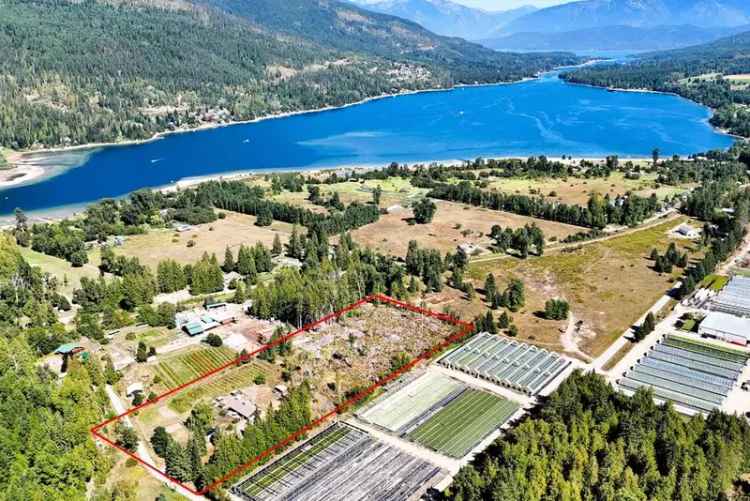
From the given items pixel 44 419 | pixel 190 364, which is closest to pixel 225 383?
pixel 190 364

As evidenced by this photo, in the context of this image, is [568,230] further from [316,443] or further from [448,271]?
[316,443]

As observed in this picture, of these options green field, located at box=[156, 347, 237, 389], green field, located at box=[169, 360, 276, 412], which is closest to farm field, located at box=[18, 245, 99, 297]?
green field, located at box=[156, 347, 237, 389]

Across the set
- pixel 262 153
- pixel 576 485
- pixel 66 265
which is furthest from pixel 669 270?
pixel 262 153

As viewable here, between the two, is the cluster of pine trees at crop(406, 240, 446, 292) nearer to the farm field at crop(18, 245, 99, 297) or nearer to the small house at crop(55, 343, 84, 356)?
the small house at crop(55, 343, 84, 356)

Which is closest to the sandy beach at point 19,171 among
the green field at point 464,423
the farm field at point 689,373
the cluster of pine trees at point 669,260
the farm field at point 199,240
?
the farm field at point 199,240

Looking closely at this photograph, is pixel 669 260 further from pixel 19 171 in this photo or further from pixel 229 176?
pixel 19 171
